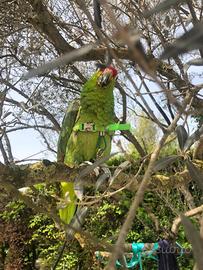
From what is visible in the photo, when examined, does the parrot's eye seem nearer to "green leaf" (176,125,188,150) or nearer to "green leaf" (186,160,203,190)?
"green leaf" (176,125,188,150)

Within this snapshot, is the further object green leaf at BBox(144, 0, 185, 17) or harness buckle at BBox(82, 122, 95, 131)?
harness buckle at BBox(82, 122, 95, 131)

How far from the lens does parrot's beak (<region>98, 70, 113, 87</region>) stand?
6.08 ft

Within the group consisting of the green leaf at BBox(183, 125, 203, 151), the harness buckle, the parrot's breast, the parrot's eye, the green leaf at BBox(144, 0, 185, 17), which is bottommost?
the green leaf at BBox(144, 0, 185, 17)

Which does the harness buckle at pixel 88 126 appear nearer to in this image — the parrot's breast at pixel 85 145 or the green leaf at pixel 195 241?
the parrot's breast at pixel 85 145

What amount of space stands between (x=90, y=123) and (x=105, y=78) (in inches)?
Answer: 8.1

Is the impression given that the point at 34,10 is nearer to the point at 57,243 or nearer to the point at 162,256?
the point at 162,256

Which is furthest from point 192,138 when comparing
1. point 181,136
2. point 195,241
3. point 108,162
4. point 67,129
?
point 108,162

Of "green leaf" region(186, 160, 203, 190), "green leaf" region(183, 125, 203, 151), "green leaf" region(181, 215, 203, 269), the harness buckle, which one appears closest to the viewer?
"green leaf" region(181, 215, 203, 269)

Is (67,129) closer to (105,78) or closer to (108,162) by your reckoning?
(105,78)

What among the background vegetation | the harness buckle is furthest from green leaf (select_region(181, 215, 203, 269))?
the harness buckle

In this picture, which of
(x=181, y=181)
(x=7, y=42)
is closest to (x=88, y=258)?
(x=7, y=42)

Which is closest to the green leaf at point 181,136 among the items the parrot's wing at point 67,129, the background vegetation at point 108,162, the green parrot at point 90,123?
the background vegetation at point 108,162

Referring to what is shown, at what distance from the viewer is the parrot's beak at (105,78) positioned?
185cm

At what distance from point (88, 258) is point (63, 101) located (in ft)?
4.70
